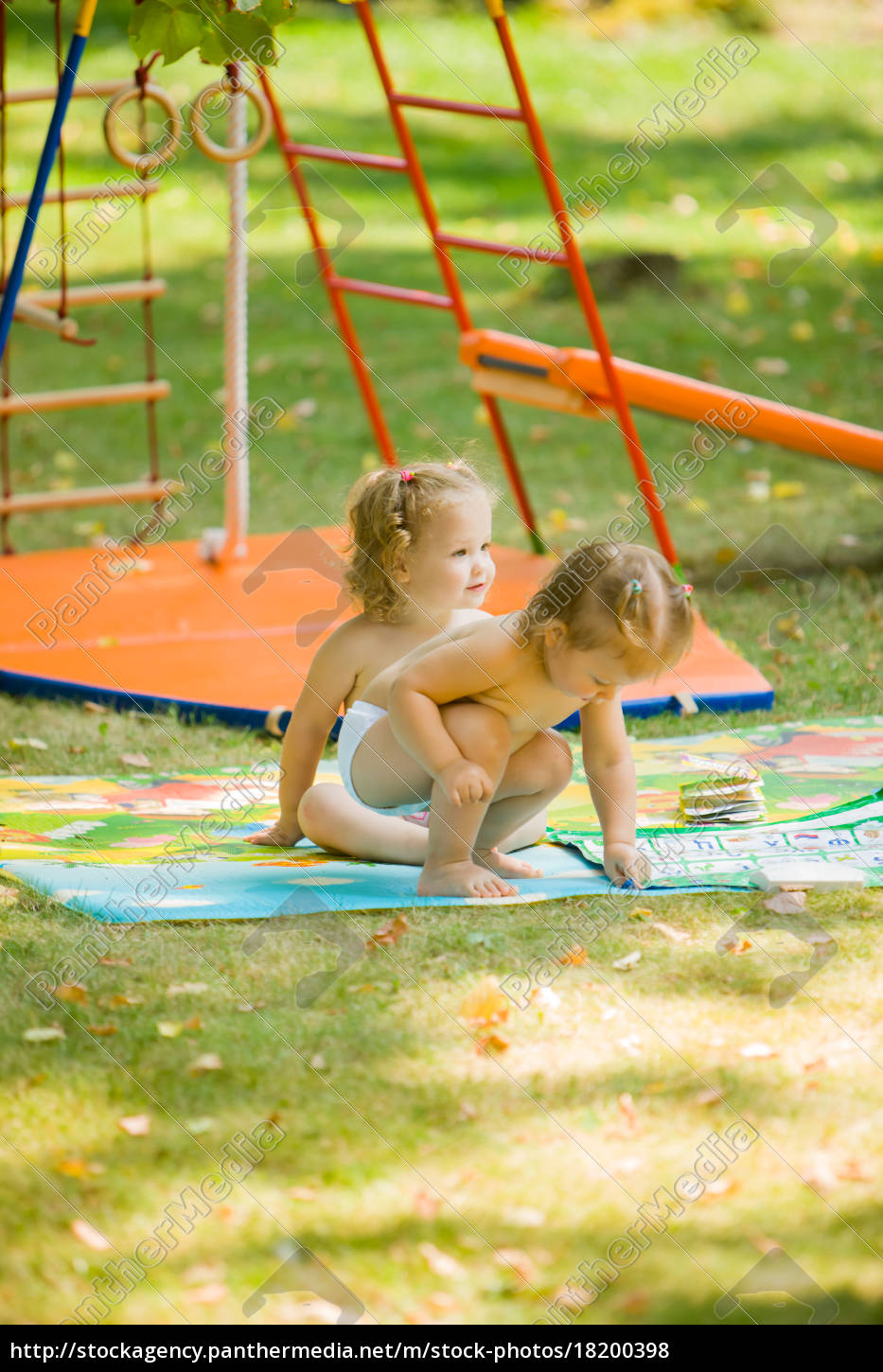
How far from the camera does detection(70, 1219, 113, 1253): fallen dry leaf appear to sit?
2.00 metres

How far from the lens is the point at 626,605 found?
2.70 metres

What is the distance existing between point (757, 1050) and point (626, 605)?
2.65ft

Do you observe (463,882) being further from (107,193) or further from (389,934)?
(107,193)

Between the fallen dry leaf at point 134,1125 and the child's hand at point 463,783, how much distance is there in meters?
→ 0.90

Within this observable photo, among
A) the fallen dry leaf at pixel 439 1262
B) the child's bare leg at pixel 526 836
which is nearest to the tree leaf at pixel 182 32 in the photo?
the child's bare leg at pixel 526 836

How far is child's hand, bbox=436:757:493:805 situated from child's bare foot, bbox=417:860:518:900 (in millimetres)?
151

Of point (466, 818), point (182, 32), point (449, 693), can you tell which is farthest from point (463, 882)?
point (182, 32)

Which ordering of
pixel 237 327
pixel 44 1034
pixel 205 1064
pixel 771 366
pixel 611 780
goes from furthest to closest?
A: pixel 771 366 < pixel 237 327 < pixel 611 780 < pixel 44 1034 < pixel 205 1064

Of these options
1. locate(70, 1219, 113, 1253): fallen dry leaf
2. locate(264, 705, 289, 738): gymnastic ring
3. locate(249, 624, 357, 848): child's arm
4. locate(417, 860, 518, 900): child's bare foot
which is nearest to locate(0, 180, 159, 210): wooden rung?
locate(264, 705, 289, 738): gymnastic ring

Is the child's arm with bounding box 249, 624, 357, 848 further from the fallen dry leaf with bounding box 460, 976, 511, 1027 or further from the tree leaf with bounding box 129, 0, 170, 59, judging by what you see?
the tree leaf with bounding box 129, 0, 170, 59

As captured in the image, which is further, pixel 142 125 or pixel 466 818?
pixel 142 125

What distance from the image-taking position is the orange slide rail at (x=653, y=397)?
487 cm

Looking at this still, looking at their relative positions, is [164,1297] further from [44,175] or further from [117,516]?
[117,516]

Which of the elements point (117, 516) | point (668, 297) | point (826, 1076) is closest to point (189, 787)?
point (826, 1076)
